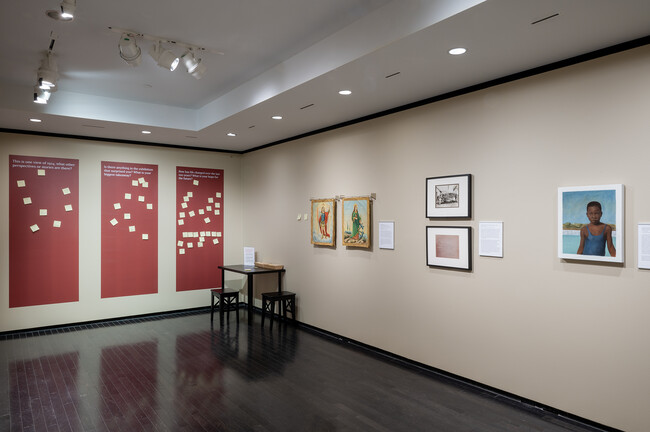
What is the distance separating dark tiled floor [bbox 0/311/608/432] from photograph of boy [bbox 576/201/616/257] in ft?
4.30

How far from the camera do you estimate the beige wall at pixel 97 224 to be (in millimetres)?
5863

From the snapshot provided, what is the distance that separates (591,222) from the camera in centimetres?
314

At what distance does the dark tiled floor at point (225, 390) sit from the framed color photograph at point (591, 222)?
1.30m

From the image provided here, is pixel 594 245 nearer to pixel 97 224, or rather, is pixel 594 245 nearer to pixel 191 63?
pixel 191 63

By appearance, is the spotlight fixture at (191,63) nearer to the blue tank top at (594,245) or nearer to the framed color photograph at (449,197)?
the framed color photograph at (449,197)

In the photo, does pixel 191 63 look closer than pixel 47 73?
Yes

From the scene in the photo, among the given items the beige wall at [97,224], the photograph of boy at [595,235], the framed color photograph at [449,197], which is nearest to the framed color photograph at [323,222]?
the framed color photograph at [449,197]

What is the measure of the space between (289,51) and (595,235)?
9.87 ft

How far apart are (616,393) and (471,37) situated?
269 cm

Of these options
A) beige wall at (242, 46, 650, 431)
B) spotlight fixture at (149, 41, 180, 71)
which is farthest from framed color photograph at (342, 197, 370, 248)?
spotlight fixture at (149, 41, 180, 71)

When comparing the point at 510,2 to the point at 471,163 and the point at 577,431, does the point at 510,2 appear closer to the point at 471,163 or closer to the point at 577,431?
the point at 471,163

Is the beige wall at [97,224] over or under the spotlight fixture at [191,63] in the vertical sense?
under

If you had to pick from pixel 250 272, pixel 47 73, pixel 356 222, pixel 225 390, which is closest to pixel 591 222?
pixel 356 222

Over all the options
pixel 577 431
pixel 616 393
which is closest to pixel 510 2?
pixel 616 393
